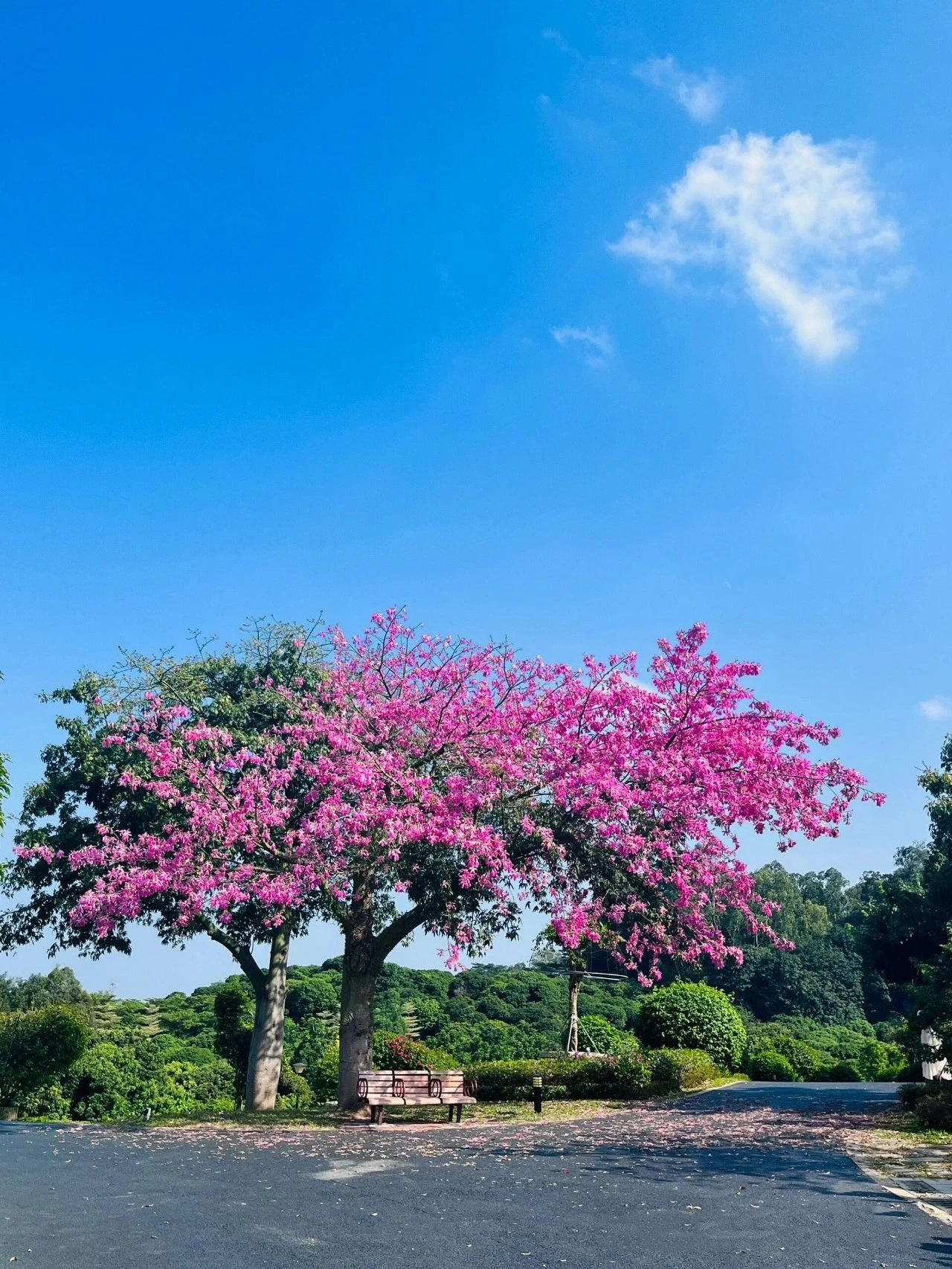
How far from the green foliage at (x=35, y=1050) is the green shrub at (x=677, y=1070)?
44.2 ft

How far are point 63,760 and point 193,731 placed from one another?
434cm

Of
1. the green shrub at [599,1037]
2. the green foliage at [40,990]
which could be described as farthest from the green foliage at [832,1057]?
the green foliage at [40,990]

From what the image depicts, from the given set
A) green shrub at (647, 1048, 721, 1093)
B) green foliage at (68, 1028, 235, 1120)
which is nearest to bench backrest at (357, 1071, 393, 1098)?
green foliage at (68, 1028, 235, 1120)

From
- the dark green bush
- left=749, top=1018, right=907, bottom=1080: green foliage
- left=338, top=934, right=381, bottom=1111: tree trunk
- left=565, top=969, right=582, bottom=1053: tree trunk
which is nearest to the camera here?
the dark green bush

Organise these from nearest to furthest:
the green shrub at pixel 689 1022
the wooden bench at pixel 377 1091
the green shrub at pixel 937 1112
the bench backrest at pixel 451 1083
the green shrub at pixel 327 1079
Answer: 1. the green shrub at pixel 937 1112
2. the wooden bench at pixel 377 1091
3. the bench backrest at pixel 451 1083
4. the green shrub at pixel 327 1079
5. the green shrub at pixel 689 1022

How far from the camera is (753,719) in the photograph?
18094 millimetres

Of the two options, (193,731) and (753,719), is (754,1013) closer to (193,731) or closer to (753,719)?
(753,719)

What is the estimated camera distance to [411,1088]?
57.5ft

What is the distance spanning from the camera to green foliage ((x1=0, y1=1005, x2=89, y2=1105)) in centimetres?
2306

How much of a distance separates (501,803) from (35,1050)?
1365 cm

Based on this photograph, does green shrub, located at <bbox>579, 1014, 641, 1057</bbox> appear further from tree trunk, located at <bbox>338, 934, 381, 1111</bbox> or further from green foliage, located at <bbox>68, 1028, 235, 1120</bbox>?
tree trunk, located at <bbox>338, 934, 381, 1111</bbox>

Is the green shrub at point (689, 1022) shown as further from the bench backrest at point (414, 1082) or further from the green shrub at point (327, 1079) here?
the bench backrest at point (414, 1082)

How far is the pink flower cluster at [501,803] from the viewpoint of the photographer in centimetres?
1719

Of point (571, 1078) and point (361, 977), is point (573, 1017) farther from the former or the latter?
point (361, 977)
